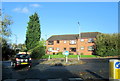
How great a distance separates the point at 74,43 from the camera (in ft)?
183

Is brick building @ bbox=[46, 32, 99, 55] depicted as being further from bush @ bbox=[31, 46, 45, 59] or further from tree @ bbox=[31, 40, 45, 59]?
bush @ bbox=[31, 46, 45, 59]

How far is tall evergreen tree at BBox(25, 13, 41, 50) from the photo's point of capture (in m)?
44.2

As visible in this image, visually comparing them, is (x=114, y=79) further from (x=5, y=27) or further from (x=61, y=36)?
(x=61, y=36)

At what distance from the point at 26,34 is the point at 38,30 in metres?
3.50

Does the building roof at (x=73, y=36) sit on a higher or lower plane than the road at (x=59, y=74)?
higher

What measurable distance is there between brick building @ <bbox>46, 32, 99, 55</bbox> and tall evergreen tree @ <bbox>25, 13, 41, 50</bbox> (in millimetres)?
7406

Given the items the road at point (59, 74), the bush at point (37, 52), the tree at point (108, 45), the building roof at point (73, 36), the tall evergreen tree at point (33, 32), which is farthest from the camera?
the building roof at point (73, 36)

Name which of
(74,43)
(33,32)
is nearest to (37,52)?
(33,32)

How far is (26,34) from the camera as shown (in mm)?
45875

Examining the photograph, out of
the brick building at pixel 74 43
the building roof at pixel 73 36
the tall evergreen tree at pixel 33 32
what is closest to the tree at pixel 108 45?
the brick building at pixel 74 43

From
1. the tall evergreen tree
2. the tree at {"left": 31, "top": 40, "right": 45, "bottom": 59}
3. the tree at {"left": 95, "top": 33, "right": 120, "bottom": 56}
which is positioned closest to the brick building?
the tall evergreen tree

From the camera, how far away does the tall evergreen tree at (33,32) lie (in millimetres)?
44250

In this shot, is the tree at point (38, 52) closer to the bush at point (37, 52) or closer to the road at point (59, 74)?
the bush at point (37, 52)

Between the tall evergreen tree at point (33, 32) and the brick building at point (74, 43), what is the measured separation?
24.3ft
